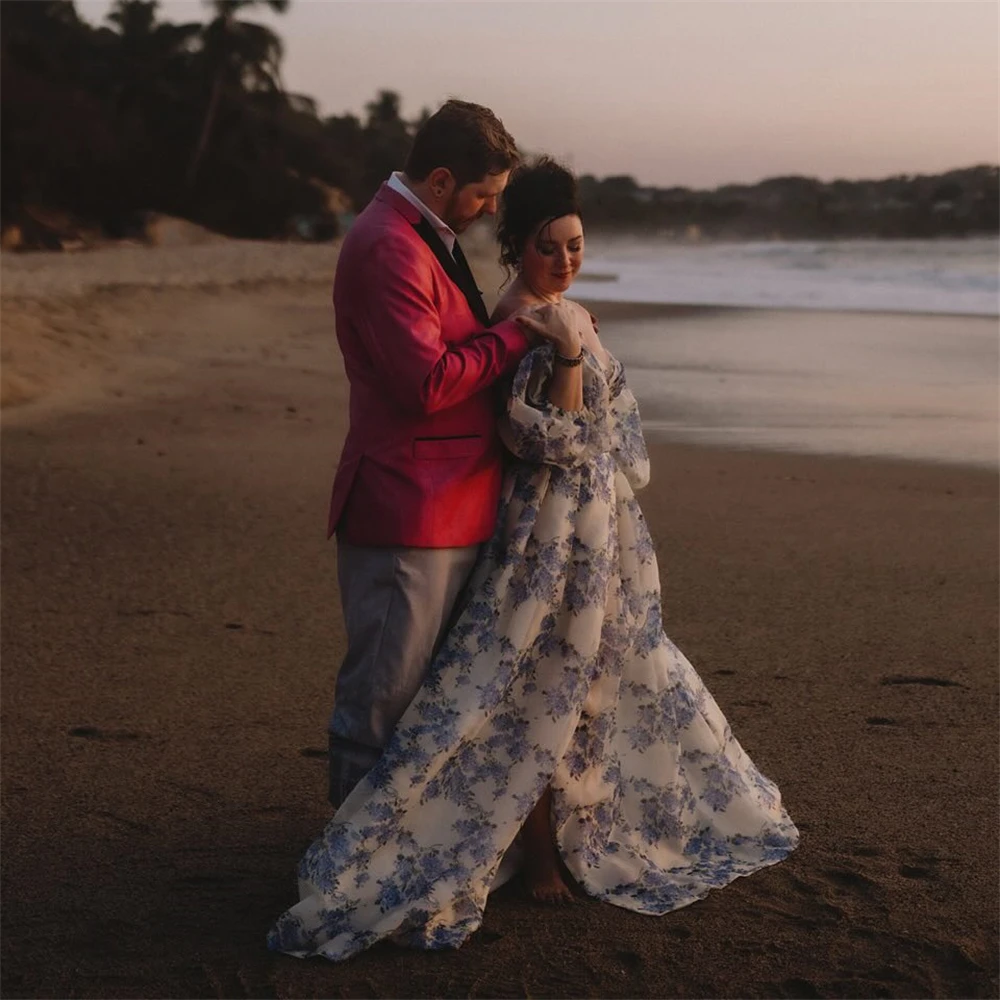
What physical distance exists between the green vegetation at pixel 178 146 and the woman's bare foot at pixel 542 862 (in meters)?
33.1

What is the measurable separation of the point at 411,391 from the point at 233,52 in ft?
156

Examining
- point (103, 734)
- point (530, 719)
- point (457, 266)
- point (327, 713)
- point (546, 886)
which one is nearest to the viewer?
point (457, 266)

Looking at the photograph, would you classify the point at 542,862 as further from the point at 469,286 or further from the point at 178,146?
the point at 178,146

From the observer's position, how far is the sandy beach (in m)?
3.18

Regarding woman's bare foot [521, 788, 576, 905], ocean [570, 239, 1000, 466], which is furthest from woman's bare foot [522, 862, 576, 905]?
ocean [570, 239, 1000, 466]

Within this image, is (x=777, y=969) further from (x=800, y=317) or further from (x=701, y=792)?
(x=800, y=317)

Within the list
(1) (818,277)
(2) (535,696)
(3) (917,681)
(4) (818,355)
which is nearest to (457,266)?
(2) (535,696)

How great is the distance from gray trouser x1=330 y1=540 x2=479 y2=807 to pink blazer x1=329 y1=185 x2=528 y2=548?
0.16ft

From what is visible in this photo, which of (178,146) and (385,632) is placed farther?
(178,146)

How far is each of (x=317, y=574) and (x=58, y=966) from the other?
3.28 m

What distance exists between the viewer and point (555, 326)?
10.2 ft

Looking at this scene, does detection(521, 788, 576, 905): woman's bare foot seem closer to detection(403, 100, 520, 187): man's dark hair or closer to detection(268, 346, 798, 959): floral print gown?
detection(268, 346, 798, 959): floral print gown

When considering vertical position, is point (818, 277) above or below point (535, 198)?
below

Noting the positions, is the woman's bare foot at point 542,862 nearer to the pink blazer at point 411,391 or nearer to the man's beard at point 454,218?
the pink blazer at point 411,391
